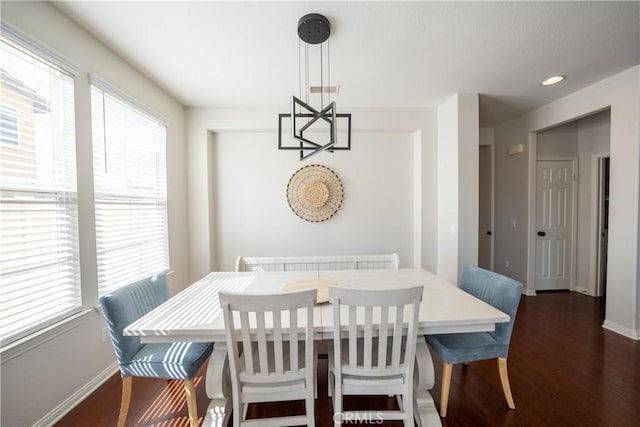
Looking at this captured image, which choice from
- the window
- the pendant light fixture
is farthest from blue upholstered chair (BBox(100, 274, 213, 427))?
the pendant light fixture

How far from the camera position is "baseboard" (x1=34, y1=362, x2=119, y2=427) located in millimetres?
1463

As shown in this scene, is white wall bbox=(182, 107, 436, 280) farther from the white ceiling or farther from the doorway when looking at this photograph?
the doorway

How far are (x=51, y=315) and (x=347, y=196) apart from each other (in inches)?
112

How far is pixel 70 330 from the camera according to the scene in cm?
161

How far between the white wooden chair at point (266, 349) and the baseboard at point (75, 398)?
1.25 meters

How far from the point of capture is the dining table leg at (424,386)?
1.43 m

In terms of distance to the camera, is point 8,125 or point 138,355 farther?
point 138,355

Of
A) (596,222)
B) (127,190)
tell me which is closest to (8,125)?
(127,190)

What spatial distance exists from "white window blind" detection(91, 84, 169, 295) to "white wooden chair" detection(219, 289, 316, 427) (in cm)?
143

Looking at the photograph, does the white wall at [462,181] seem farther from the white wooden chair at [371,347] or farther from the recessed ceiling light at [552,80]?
the white wooden chair at [371,347]

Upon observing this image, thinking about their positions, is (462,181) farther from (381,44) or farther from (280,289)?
(280,289)

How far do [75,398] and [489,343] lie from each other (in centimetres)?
276

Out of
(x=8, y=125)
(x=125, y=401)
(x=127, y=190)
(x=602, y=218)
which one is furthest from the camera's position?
(x=602, y=218)

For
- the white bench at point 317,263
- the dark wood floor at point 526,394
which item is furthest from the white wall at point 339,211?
the dark wood floor at point 526,394
